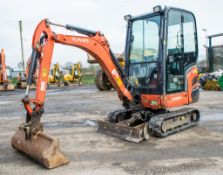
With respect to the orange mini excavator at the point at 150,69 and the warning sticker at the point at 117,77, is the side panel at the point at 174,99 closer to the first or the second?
the orange mini excavator at the point at 150,69

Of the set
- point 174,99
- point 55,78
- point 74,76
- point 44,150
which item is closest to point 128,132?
point 174,99

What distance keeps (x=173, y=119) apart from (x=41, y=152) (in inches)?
122

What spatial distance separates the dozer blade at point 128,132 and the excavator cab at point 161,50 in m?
0.95

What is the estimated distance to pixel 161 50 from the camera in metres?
6.10

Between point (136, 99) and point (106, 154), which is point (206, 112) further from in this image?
point (106, 154)

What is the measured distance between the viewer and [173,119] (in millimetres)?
6309

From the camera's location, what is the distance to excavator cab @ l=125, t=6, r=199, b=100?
614cm

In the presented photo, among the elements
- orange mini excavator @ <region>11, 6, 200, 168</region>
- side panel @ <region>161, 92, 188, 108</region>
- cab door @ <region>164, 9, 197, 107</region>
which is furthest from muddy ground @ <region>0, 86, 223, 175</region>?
cab door @ <region>164, 9, 197, 107</region>

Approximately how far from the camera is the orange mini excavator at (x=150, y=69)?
18.8ft

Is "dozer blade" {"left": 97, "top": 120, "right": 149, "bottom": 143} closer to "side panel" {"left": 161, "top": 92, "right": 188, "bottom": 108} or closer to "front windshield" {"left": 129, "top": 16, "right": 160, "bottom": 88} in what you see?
"side panel" {"left": 161, "top": 92, "right": 188, "bottom": 108}

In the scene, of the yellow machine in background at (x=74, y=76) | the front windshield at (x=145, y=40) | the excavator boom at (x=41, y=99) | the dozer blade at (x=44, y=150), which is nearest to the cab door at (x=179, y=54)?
the front windshield at (x=145, y=40)

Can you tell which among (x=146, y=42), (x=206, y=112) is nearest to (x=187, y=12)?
(x=146, y=42)

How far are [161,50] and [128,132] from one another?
6.09 ft

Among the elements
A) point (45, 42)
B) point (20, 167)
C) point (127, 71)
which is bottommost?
point (20, 167)
